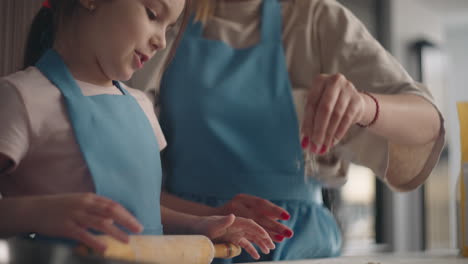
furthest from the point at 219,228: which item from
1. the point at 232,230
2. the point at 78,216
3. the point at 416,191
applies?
the point at 416,191

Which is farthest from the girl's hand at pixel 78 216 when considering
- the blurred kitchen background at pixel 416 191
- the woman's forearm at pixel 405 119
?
the blurred kitchen background at pixel 416 191

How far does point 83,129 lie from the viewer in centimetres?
26

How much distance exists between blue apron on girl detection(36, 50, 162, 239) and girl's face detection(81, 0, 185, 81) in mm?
18

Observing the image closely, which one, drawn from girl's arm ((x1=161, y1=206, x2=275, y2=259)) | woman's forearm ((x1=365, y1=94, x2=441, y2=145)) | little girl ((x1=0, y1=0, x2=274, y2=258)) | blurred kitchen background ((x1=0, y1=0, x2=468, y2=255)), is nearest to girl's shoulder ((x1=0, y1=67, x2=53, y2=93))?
little girl ((x1=0, y1=0, x2=274, y2=258))

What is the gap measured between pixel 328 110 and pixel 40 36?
169mm

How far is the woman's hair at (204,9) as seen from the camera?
1.56 ft

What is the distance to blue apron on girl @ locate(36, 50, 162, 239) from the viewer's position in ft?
0.86

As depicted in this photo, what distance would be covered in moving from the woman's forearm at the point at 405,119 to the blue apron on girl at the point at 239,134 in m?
0.08

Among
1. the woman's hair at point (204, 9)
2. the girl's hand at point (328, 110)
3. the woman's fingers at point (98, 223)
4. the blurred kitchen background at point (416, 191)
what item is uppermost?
the woman's hair at point (204, 9)

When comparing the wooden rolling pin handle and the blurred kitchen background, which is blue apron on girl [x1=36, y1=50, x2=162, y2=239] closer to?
the wooden rolling pin handle

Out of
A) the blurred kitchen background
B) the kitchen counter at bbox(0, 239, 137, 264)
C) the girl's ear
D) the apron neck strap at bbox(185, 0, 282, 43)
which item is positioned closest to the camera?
the kitchen counter at bbox(0, 239, 137, 264)

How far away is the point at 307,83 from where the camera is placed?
0.50 metres

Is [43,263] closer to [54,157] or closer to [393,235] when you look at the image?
[54,157]

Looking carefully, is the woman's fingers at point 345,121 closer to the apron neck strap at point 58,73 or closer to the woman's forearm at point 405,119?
the woman's forearm at point 405,119
